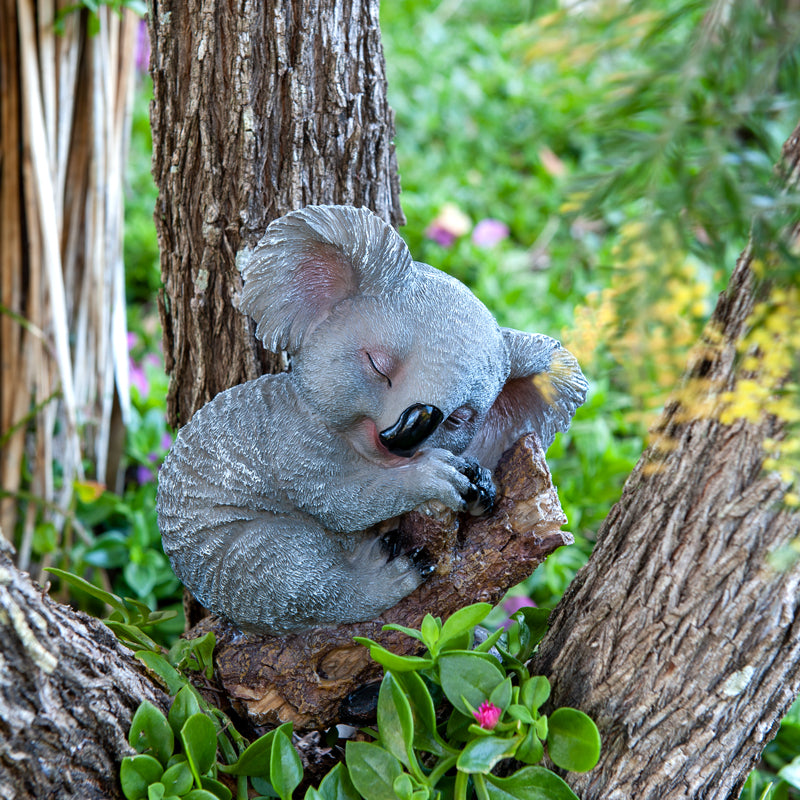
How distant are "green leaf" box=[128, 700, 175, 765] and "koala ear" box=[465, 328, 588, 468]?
1.45ft

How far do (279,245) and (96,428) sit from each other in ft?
3.28

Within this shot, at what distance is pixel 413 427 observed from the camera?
782mm

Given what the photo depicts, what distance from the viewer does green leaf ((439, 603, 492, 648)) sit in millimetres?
786

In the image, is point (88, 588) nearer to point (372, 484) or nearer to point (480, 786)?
point (372, 484)

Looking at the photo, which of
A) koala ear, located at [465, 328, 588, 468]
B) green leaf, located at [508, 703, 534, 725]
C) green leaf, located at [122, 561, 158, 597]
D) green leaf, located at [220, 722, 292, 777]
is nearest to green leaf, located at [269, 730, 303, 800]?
green leaf, located at [220, 722, 292, 777]

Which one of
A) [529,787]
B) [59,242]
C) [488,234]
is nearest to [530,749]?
[529,787]

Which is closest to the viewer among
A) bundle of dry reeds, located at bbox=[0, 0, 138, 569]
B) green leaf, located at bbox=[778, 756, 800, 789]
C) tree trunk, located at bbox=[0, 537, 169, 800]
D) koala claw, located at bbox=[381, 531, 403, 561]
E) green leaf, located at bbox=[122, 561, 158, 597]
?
tree trunk, located at bbox=[0, 537, 169, 800]

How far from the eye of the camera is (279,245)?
32.4 inches

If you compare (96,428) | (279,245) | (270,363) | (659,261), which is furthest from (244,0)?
(96,428)

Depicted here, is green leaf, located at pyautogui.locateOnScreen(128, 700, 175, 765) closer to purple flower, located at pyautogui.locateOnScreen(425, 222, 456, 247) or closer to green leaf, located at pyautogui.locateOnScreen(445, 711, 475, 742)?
green leaf, located at pyautogui.locateOnScreen(445, 711, 475, 742)

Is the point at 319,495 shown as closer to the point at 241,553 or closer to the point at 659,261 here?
the point at 241,553

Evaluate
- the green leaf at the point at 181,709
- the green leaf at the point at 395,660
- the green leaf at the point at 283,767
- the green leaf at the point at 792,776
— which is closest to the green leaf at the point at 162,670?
the green leaf at the point at 181,709

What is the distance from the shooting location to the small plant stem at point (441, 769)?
2.55ft

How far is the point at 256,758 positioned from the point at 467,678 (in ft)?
0.80
